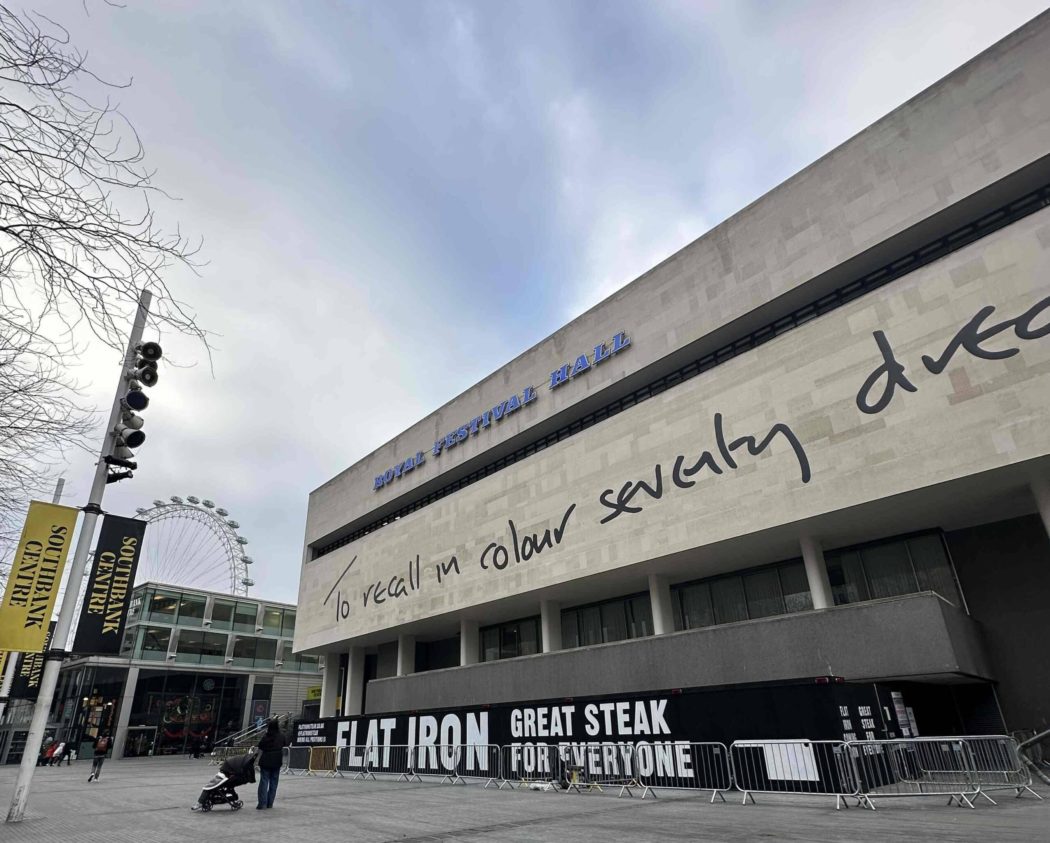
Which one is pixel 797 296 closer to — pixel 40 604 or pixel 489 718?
pixel 489 718

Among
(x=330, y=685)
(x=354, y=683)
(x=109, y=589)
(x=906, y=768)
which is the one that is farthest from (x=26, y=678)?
(x=906, y=768)

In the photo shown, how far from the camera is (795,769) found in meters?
13.5

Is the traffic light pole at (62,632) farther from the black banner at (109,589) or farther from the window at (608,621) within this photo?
the window at (608,621)

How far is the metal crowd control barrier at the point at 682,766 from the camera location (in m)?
14.9

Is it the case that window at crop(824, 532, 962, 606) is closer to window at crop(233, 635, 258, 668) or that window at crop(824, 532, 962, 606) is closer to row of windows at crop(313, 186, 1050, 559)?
row of windows at crop(313, 186, 1050, 559)

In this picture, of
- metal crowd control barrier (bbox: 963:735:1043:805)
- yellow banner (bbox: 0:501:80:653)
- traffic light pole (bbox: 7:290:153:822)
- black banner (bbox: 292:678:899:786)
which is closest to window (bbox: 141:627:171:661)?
black banner (bbox: 292:678:899:786)

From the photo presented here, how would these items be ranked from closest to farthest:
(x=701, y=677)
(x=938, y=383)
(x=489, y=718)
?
(x=938, y=383)
(x=701, y=677)
(x=489, y=718)

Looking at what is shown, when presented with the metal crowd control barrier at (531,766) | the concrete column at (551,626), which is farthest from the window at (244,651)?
the metal crowd control barrier at (531,766)

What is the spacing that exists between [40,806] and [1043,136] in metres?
31.0

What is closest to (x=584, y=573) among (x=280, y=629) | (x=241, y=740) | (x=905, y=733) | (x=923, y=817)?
(x=905, y=733)

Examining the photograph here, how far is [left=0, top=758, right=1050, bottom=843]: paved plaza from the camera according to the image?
8.55 metres

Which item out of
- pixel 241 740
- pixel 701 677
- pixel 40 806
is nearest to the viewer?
pixel 40 806

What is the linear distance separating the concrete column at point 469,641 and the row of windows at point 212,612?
98.6 feet

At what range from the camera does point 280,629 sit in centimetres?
5672
